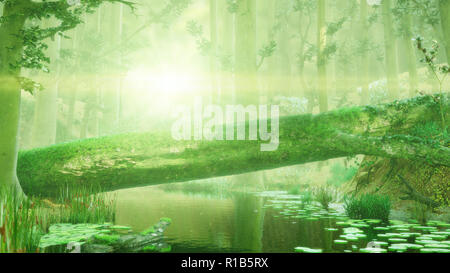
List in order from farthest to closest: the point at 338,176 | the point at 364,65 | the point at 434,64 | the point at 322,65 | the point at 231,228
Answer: the point at 364,65, the point at 322,65, the point at 338,176, the point at 434,64, the point at 231,228

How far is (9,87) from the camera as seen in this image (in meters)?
6.25

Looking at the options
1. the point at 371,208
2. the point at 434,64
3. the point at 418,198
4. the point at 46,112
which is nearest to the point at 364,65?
the point at 434,64

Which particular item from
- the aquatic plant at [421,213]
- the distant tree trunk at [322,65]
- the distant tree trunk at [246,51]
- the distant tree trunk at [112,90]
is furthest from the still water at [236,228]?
the distant tree trunk at [112,90]

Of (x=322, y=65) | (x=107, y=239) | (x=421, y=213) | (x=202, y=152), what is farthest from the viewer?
(x=322, y=65)

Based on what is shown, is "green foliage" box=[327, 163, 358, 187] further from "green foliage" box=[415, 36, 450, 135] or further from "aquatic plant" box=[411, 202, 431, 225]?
"aquatic plant" box=[411, 202, 431, 225]

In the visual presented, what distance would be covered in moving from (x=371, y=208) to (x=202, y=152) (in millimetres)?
3556

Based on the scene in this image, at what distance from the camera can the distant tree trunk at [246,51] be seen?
1288 cm

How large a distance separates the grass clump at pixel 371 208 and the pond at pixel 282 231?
0.24 m

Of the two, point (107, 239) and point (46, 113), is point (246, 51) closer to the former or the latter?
point (46, 113)

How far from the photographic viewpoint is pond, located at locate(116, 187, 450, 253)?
4191 millimetres
